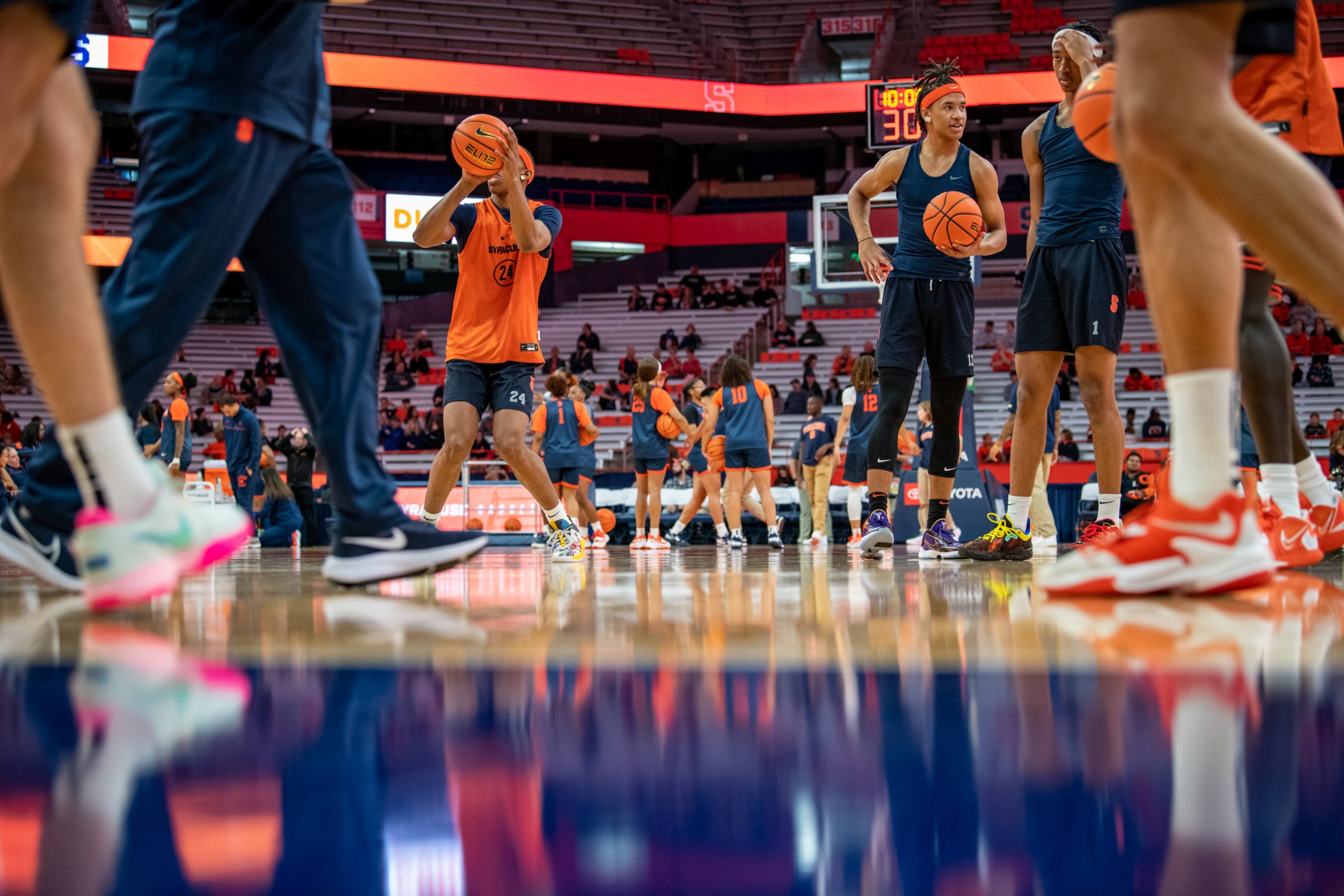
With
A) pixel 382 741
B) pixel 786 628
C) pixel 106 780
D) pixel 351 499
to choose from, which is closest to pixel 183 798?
pixel 106 780

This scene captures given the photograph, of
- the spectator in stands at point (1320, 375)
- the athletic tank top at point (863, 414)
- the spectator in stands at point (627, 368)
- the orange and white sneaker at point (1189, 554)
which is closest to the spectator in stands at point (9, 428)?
the spectator in stands at point (627, 368)

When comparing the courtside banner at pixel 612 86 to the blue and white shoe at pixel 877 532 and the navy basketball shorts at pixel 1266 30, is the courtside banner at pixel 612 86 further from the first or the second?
the navy basketball shorts at pixel 1266 30

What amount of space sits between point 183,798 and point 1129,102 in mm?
1636

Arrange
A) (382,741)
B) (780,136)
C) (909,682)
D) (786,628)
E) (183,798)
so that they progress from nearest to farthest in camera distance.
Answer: (183,798) < (382,741) < (909,682) < (786,628) < (780,136)

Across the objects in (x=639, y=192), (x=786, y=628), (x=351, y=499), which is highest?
(x=639, y=192)

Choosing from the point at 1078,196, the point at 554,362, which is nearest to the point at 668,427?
the point at 1078,196

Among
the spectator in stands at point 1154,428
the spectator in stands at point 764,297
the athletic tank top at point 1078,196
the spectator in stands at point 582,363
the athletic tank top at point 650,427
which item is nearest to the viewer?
the athletic tank top at point 1078,196

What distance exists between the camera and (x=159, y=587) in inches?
68.1

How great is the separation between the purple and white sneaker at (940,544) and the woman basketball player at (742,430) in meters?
5.77

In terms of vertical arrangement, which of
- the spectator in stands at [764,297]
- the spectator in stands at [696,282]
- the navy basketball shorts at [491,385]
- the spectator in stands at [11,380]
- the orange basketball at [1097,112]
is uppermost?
the spectator in stands at [696,282]

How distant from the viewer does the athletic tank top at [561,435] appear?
10.2 metres

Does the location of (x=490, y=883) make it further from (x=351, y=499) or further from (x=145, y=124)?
(x=145, y=124)

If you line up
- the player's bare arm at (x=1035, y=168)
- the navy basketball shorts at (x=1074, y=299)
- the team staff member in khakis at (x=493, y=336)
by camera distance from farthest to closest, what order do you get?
the team staff member in khakis at (x=493, y=336)
the player's bare arm at (x=1035, y=168)
the navy basketball shorts at (x=1074, y=299)

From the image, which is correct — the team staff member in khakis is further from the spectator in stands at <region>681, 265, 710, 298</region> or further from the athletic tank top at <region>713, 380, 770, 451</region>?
the spectator in stands at <region>681, 265, 710, 298</region>
